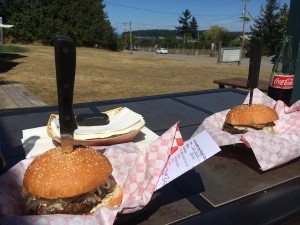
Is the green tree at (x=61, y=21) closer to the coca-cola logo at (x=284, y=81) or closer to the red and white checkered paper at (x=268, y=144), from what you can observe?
the coca-cola logo at (x=284, y=81)

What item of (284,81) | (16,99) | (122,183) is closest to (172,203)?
(122,183)

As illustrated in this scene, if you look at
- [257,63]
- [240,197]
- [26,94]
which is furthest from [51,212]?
[26,94]

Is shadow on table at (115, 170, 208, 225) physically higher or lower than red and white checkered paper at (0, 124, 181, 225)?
lower

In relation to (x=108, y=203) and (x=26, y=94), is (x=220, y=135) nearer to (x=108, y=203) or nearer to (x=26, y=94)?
(x=108, y=203)

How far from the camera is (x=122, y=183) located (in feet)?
3.53

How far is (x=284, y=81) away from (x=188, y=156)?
53.1 inches

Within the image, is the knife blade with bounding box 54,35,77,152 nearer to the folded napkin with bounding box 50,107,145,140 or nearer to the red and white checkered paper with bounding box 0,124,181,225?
the red and white checkered paper with bounding box 0,124,181,225

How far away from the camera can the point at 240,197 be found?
1019 mm

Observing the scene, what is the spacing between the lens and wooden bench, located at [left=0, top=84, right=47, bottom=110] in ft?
16.9

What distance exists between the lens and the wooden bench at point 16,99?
5148mm

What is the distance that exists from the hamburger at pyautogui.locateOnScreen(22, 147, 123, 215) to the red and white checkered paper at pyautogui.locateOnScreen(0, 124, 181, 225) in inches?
2.3

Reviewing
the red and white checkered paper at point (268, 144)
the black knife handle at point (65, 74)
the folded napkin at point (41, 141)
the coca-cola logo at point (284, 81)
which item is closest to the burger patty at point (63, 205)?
the black knife handle at point (65, 74)

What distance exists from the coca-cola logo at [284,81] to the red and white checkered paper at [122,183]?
1.25m

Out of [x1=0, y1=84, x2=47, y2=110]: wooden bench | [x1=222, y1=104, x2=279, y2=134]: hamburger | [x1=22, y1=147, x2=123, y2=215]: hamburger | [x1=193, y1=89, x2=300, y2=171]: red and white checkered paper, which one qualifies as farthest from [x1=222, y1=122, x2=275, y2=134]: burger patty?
[x1=0, y1=84, x2=47, y2=110]: wooden bench
